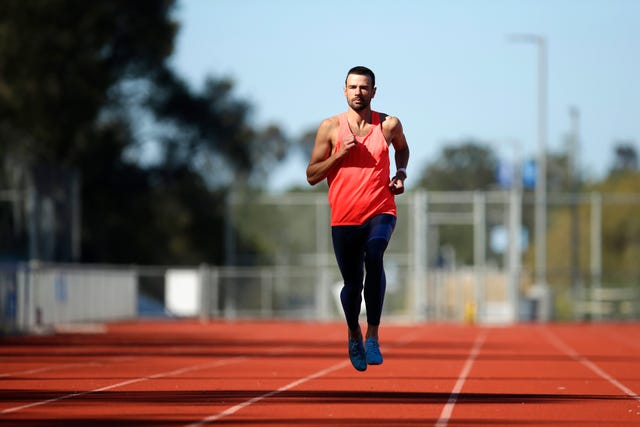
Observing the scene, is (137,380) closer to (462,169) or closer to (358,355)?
(358,355)

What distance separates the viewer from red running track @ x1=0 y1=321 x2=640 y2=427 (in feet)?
34.4

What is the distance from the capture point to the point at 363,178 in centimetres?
1190

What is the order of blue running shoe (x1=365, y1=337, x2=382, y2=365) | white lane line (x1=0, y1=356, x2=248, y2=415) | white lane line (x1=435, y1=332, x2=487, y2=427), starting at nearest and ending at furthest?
white lane line (x1=435, y1=332, x2=487, y2=427) → white lane line (x1=0, y1=356, x2=248, y2=415) → blue running shoe (x1=365, y1=337, x2=382, y2=365)

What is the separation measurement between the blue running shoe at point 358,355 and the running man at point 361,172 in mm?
545

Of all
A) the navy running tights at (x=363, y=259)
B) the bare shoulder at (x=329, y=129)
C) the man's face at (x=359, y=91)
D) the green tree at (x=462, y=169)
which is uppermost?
the green tree at (x=462, y=169)

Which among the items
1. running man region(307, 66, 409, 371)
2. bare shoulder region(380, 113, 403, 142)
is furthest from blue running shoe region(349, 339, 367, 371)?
bare shoulder region(380, 113, 403, 142)

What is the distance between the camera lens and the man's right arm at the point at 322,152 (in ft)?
38.8

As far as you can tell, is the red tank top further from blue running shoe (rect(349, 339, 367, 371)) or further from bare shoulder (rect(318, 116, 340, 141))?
blue running shoe (rect(349, 339, 367, 371))

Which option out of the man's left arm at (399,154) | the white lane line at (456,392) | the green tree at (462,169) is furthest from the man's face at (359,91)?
the green tree at (462,169)

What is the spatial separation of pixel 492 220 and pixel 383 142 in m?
43.8

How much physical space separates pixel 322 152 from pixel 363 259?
3.19ft

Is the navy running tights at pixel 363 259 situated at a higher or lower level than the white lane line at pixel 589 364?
higher

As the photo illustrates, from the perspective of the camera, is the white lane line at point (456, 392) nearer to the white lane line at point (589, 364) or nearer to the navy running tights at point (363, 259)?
the navy running tights at point (363, 259)

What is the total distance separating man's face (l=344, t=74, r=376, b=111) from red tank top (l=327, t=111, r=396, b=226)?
179mm
